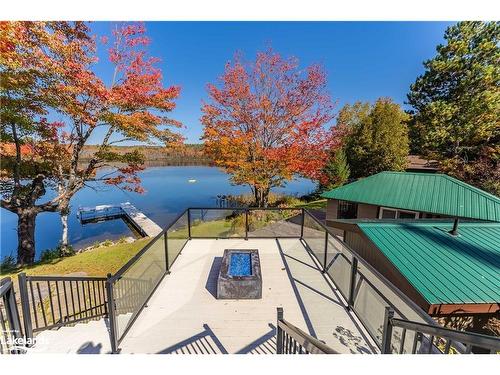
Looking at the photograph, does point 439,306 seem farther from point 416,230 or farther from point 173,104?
point 173,104

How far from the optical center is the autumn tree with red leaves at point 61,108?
656cm

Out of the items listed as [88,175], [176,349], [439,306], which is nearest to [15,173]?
[88,175]

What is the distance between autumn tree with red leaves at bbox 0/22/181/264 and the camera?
6.56 meters

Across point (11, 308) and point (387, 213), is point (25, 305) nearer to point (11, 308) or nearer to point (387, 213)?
point (11, 308)

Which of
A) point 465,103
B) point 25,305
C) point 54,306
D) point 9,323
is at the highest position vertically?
point 465,103

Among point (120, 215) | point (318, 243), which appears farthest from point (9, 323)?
point (120, 215)

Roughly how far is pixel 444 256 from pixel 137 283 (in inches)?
232

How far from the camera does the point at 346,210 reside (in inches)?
494

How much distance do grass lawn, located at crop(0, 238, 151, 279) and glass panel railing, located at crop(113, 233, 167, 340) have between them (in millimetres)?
5036

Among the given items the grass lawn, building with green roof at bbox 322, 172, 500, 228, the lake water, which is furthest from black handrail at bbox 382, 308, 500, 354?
the lake water

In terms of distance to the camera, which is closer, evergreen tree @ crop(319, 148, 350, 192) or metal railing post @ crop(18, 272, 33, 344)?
metal railing post @ crop(18, 272, 33, 344)

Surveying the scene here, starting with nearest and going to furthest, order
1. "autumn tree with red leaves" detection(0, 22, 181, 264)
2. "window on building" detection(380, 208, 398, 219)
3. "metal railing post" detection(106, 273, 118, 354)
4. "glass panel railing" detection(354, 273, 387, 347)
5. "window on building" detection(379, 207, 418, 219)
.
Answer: "metal railing post" detection(106, 273, 118, 354), "glass panel railing" detection(354, 273, 387, 347), "autumn tree with red leaves" detection(0, 22, 181, 264), "window on building" detection(379, 207, 418, 219), "window on building" detection(380, 208, 398, 219)

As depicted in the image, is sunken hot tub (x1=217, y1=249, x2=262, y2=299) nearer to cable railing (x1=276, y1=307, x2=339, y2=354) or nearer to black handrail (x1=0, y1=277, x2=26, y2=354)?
cable railing (x1=276, y1=307, x2=339, y2=354)

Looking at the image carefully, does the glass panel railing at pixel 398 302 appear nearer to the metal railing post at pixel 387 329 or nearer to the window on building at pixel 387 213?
the metal railing post at pixel 387 329
